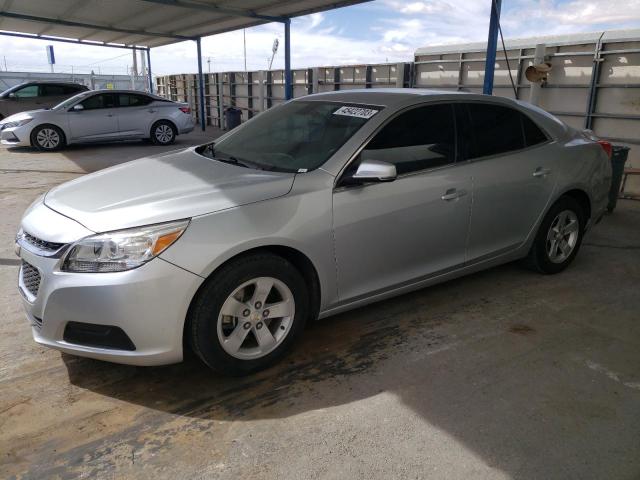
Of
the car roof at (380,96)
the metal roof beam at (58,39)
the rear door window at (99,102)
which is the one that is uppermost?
the metal roof beam at (58,39)

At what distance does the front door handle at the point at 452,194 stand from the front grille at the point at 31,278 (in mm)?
2404

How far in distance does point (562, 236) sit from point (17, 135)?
1217 cm

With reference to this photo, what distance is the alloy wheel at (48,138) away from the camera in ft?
40.6

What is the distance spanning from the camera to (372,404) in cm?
266

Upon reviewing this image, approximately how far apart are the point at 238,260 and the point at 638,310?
3005 mm

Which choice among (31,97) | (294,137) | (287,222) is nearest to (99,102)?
(31,97)

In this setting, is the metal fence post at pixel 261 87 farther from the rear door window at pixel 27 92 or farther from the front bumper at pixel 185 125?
the rear door window at pixel 27 92

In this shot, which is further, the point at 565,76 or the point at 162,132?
the point at 162,132

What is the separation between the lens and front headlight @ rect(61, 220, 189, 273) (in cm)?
246

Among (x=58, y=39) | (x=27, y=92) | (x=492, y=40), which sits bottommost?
(x=27, y=92)

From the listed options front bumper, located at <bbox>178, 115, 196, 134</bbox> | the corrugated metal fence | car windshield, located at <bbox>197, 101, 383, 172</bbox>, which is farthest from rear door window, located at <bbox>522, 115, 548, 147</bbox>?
front bumper, located at <bbox>178, 115, 196, 134</bbox>

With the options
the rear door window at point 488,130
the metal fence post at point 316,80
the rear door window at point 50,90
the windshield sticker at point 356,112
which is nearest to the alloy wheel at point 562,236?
the rear door window at point 488,130

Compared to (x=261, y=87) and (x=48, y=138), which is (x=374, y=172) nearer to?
(x=48, y=138)

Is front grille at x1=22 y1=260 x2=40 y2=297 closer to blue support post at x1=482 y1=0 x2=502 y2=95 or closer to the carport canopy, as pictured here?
blue support post at x1=482 y1=0 x2=502 y2=95
